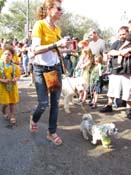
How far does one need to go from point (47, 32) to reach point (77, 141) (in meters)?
1.74

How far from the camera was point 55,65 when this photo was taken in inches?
185

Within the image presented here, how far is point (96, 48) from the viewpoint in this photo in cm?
875

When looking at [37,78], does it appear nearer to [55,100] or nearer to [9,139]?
[55,100]

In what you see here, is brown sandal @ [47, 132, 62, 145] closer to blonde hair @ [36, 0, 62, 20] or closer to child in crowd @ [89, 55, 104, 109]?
blonde hair @ [36, 0, 62, 20]

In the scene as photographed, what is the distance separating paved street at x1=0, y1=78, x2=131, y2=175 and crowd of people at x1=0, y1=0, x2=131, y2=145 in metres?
0.24

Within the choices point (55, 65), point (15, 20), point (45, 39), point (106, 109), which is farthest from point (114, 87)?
point (15, 20)

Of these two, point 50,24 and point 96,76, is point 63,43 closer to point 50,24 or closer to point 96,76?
point 50,24

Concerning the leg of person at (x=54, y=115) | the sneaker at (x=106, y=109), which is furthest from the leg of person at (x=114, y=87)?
the leg of person at (x=54, y=115)

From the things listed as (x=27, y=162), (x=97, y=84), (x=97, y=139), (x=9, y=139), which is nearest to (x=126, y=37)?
(x=97, y=84)

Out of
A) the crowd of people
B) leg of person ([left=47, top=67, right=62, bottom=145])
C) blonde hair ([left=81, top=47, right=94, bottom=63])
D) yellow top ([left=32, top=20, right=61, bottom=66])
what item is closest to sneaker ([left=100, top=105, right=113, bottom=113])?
the crowd of people

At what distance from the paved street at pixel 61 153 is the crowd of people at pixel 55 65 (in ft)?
0.77

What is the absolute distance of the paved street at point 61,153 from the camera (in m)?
4.12

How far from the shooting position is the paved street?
412 centimetres

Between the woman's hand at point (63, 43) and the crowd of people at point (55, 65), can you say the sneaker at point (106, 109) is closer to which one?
the crowd of people at point (55, 65)
